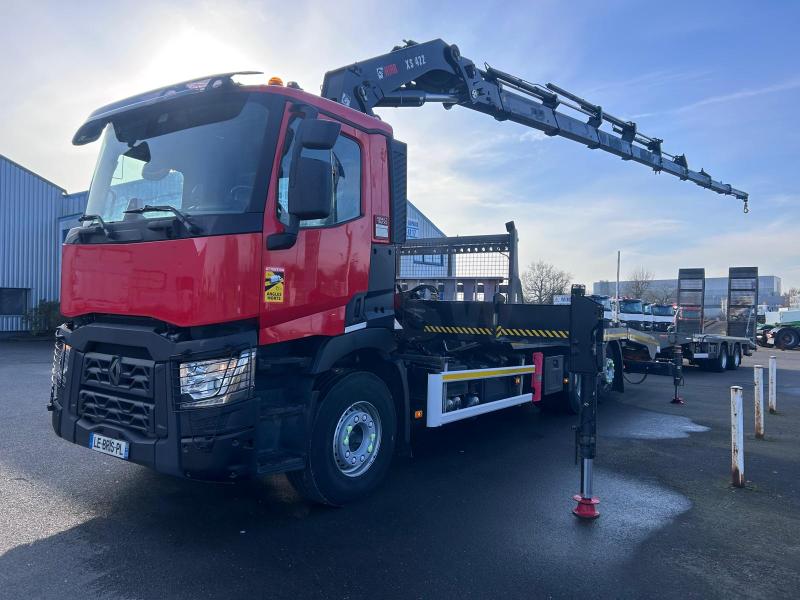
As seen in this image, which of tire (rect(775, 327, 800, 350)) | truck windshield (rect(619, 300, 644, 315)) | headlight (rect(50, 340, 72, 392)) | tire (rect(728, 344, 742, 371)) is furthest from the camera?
tire (rect(775, 327, 800, 350))

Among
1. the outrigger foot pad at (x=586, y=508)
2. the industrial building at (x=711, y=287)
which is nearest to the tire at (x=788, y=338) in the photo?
the industrial building at (x=711, y=287)

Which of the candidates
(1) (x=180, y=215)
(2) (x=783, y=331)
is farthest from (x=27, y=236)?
(2) (x=783, y=331)

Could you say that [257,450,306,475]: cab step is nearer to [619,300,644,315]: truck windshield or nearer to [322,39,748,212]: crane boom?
[322,39,748,212]: crane boom

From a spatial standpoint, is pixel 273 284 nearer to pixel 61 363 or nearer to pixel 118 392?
pixel 118 392

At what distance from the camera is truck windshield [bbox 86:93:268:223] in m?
3.89

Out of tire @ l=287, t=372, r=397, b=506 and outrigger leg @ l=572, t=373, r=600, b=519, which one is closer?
tire @ l=287, t=372, r=397, b=506

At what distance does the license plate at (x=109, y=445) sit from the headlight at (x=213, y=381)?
0.64 m

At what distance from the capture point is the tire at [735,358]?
57.0 feet

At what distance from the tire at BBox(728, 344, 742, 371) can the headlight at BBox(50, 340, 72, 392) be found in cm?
1828

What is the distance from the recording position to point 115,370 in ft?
12.8

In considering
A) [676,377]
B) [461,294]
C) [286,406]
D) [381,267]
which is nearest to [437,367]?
[381,267]

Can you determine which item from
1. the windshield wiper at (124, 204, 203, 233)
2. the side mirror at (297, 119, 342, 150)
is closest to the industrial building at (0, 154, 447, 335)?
the windshield wiper at (124, 204, 203, 233)

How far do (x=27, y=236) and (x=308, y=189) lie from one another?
966 inches

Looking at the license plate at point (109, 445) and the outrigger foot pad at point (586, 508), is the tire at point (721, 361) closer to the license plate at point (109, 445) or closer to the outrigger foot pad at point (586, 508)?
the outrigger foot pad at point (586, 508)
